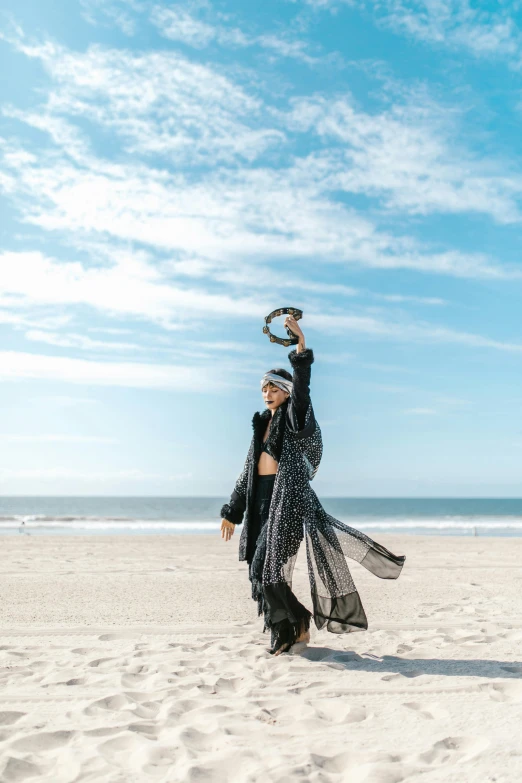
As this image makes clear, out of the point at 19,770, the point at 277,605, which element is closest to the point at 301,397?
the point at 277,605

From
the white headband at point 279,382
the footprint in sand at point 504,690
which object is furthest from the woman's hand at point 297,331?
the footprint in sand at point 504,690

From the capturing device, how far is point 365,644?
4980 millimetres

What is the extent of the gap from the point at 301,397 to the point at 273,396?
0.45 metres

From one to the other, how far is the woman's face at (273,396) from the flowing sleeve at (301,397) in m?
0.31

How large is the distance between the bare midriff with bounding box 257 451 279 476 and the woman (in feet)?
0.20

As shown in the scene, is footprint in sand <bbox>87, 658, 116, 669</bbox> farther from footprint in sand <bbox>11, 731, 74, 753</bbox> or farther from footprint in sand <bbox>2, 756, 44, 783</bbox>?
footprint in sand <bbox>2, 756, 44, 783</bbox>

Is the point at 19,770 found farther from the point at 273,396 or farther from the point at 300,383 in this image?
the point at 273,396

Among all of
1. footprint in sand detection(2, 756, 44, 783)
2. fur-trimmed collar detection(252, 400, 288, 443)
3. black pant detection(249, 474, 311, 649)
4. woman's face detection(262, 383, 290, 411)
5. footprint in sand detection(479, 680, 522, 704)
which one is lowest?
footprint in sand detection(2, 756, 44, 783)

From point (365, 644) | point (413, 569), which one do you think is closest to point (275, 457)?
point (365, 644)

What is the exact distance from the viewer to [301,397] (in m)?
4.63

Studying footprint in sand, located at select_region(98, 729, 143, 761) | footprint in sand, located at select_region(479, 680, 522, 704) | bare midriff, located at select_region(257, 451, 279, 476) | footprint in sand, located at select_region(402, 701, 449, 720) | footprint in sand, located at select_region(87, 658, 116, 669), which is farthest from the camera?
bare midriff, located at select_region(257, 451, 279, 476)

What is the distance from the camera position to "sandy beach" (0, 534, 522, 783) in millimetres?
2719

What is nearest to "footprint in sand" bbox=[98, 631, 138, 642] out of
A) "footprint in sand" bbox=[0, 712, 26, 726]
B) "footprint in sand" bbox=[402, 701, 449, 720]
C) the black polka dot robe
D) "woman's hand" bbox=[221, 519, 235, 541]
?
"woman's hand" bbox=[221, 519, 235, 541]

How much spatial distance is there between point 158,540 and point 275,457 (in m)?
13.5
